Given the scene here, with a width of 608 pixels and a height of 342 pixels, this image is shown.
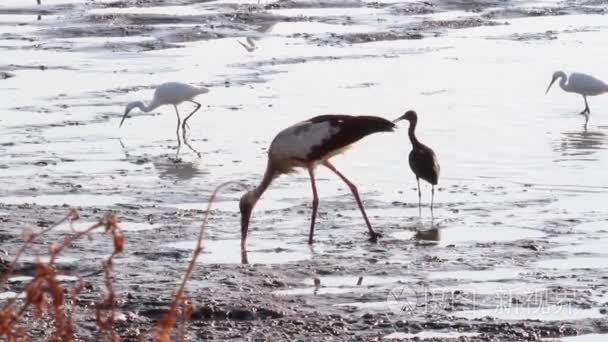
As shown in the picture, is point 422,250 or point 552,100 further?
point 552,100

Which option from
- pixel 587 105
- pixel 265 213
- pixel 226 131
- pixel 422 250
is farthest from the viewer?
pixel 587 105

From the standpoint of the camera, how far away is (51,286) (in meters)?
2.53

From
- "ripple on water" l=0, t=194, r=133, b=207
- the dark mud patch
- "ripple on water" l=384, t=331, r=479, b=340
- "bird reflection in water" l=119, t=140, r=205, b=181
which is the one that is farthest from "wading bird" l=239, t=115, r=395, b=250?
the dark mud patch

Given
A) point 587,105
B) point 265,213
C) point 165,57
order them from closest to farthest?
point 265,213 → point 587,105 → point 165,57

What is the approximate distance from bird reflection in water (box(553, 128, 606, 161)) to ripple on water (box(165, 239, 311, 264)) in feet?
15.9

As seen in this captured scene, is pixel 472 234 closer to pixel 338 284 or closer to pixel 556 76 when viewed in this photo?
pixel 338 284

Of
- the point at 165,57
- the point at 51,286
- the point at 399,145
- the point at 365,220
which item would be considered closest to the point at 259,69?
the point at 165,57

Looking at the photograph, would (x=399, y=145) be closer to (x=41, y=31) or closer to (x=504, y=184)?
(x=504, y=184)

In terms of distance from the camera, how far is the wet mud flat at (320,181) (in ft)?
24.4

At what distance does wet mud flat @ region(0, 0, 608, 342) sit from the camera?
24.4 feet

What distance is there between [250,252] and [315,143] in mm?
1363

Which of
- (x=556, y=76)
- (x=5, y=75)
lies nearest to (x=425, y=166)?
(x=556, y=76)

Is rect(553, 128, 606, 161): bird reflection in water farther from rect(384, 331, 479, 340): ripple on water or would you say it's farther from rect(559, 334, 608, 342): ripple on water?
rect(384, 331, 479, 340): ripple on water

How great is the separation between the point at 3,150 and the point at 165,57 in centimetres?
828
